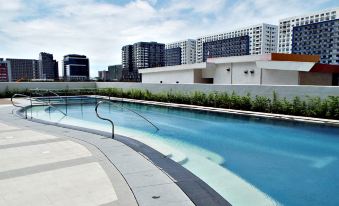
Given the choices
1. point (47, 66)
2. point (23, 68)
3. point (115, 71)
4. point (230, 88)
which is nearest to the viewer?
point (230, 88)

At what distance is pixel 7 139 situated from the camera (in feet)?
24.1

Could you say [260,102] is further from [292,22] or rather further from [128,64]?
[292,22]

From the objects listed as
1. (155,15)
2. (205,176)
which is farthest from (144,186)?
(155,15)

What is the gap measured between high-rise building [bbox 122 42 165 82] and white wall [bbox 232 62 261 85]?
192 ft

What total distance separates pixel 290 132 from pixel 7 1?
13.3 m

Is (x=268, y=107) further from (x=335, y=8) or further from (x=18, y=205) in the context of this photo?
(x=335, y=8)

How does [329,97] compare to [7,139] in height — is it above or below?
above

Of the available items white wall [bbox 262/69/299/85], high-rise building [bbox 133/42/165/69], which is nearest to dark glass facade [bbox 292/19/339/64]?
high-rise building [bbox 133/42/165/69]

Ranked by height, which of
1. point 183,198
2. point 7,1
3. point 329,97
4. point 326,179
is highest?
point 7,1

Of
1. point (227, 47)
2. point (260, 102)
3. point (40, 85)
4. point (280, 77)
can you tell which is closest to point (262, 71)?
point (280, 77)

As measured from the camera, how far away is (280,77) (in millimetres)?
19828

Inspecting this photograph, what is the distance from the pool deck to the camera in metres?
3.68

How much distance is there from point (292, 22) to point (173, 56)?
48.3m

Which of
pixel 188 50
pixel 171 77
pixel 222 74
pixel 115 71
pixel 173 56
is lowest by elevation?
pixel 171 77
